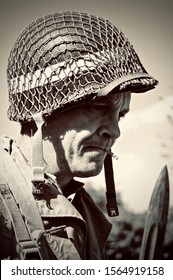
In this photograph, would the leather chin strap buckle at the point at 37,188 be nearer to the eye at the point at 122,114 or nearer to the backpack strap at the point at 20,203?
the backpack strap at the point at 20,203

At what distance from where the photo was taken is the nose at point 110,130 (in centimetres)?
286

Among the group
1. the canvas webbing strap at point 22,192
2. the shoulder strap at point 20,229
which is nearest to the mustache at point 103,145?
the canvas webbing strap at point 22,192

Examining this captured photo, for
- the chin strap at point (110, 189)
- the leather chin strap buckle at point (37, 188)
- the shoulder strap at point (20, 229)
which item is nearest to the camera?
the shoulder strap at point (20, 229)

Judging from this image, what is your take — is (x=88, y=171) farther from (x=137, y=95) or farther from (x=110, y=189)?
(x=137, y=95)

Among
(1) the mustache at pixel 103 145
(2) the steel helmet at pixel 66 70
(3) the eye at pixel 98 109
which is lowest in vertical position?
(1) the mustache at pixel 103 145

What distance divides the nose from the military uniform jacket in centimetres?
29

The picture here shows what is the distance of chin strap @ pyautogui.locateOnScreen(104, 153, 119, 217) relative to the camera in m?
2.90

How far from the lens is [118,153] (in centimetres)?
293

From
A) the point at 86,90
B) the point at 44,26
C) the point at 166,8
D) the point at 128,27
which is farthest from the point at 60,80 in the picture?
the point at 166,8

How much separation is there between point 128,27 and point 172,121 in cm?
56

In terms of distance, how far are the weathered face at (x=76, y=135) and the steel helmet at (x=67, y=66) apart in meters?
0.08

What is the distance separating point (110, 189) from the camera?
2.91 meters

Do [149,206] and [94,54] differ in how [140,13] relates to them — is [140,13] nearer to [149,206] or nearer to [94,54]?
[94,54]

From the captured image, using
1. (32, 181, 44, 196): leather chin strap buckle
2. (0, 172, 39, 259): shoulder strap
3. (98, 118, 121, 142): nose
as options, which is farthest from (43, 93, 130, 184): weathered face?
(0, 172, 39, 259): shoulder strap
